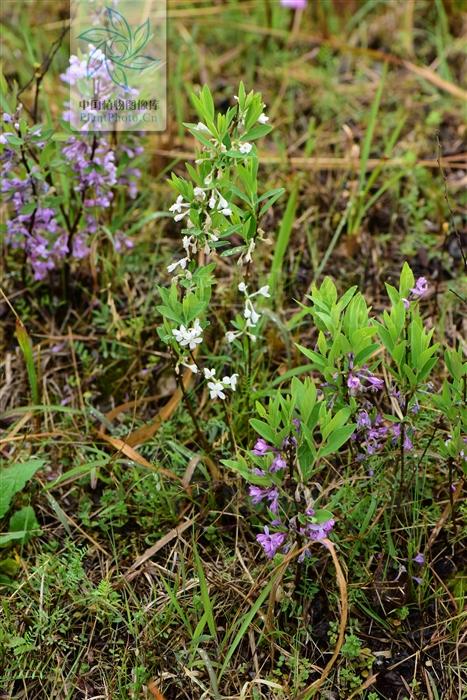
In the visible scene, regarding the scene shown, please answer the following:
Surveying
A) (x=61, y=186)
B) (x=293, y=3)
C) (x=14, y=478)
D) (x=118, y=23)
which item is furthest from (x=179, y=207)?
(x=293, y=3)

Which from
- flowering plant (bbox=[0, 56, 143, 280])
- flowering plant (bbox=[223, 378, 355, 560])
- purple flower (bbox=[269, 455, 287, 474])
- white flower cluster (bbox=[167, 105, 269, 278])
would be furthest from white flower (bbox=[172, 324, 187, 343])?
flowering plant (bbox=[0, 56, 143, 280])

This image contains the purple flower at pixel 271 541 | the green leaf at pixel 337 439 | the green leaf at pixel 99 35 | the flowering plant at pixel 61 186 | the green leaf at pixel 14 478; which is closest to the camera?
the green leaf at pixel 337 439

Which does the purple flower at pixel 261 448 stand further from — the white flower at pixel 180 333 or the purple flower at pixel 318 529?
the white flower at pixel 180 333

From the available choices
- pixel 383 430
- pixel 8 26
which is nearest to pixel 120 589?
pixel 383 430

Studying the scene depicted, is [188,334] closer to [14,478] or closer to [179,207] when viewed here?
[179,207]

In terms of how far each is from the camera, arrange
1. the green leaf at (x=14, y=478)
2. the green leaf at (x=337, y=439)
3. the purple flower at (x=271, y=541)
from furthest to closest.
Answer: the green leaf at (x=14, y=478)
the purple flower at (x=271, y=541)
the green leaf at (x=337, y=439)

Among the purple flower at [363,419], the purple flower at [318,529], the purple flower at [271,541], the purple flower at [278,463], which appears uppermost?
the purple flower at [363,419]

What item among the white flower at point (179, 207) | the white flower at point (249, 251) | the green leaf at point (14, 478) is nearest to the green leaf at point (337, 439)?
the white flower at point (249, 251)
